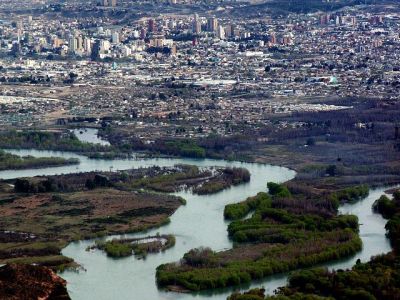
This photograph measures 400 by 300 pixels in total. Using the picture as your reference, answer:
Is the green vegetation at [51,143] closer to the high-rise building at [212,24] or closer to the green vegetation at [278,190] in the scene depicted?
the green vegetation at [278,190]

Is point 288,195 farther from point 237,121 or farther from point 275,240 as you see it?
point 237,121

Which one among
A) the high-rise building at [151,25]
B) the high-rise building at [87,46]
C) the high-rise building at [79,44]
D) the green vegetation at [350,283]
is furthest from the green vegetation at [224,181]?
the high-rise building at [151,25]

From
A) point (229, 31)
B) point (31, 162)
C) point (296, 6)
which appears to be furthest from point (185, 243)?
point (296, 6)

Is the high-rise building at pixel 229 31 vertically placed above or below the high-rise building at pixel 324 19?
below

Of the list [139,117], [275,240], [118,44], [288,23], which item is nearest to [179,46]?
[118,44]

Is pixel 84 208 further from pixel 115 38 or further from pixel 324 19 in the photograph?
pixel 324 19

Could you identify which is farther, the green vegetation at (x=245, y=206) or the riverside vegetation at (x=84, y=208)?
the green vegetation at (x=245, y=206)

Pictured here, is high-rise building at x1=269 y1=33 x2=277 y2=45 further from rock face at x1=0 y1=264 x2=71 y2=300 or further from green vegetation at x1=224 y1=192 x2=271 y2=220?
rock face at x1=0 y1=264 x2=71 y2=300

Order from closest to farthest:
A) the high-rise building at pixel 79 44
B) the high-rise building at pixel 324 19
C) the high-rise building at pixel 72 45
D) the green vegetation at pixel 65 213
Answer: the green vegetation at pixel 65 213 → the high-rise building at pixel 72 45 → the high-rise building at pixel 79 44 → the high-rise building at pixel 324 19
